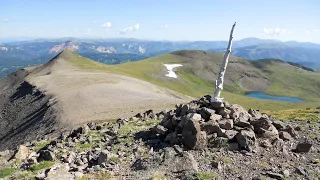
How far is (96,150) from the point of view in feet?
76.5

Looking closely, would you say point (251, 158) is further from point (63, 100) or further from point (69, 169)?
point (63, 100)

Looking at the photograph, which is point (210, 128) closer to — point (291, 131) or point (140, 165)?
point (140, 165)

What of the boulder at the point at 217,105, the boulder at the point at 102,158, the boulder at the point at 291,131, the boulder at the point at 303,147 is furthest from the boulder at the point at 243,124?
the boulder at the point at 102,158

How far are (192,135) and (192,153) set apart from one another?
1241mm

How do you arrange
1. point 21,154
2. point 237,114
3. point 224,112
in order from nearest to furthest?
point 224,112 → point 21,154 → point 237,114

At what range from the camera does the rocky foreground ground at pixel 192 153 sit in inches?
738

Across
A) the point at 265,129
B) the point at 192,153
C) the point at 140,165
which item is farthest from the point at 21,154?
the point at 265,129

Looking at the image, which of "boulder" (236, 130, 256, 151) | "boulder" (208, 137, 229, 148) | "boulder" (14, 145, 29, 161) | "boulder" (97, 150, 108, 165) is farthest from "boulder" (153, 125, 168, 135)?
"boulder" (14, 145, 29, 161)

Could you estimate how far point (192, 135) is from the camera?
21.8 m

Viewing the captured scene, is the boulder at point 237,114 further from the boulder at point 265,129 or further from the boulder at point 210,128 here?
the boulder at point 210,128

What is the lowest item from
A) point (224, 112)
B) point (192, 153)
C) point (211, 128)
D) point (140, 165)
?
point (140, 165)

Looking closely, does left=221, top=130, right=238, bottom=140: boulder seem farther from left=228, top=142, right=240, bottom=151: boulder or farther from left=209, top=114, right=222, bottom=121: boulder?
left=209, top=114, right=222, bottom=121: boulder

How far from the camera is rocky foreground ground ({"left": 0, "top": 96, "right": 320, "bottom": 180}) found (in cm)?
1873

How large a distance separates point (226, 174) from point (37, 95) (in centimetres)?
7939
